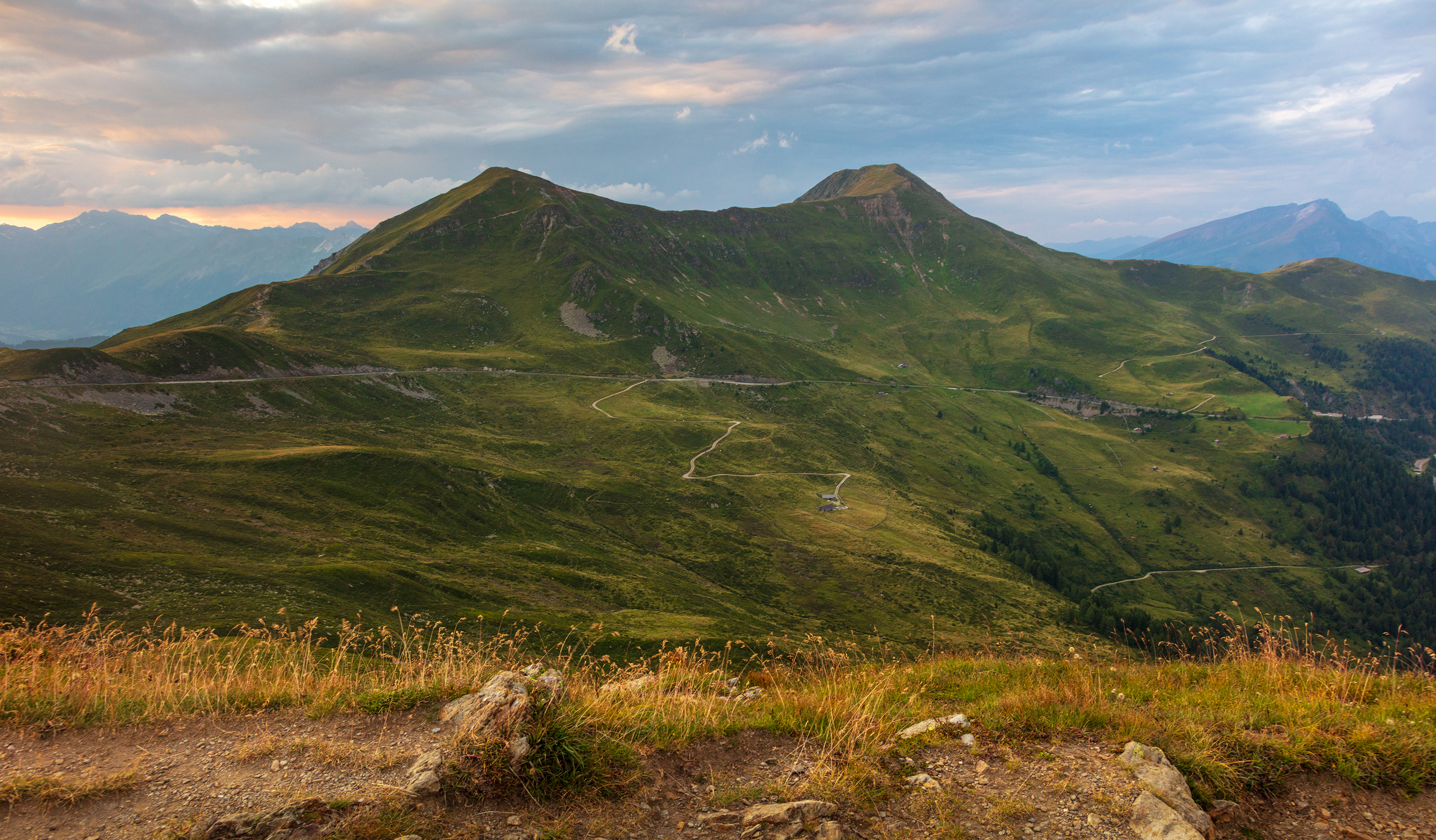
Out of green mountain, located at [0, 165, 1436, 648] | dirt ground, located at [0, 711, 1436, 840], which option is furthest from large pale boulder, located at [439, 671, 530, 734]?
green mountain, located at [0, 165, 1436, 648]

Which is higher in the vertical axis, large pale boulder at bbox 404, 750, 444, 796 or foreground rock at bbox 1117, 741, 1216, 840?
large pale boulder at bbox 404, 750, 444, 796

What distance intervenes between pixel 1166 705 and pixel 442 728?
1114cm

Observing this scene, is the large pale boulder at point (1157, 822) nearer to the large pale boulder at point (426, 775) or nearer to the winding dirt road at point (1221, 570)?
the large pale boulder at point (426, 775)

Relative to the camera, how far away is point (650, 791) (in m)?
7.32

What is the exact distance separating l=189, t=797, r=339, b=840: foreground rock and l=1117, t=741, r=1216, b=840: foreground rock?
8.94 meters

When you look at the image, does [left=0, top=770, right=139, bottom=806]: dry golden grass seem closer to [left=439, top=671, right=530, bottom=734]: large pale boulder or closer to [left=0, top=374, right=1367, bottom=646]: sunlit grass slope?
[left=439, top=671, right=530, bottom=734]: large pale boulder

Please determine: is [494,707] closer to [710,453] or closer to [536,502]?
[536,502]

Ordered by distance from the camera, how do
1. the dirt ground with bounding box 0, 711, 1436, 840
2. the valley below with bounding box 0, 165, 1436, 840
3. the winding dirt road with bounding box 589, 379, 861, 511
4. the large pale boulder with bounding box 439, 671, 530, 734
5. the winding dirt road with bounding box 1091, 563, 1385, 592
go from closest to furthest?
the dirt ground with bounding box 0, 711, 1436, 840
the valley below with bounding box 0, 165, 1436, 840
the large pale boulder with bounding box 439, 671, 530, 734
the winding dirt road with bounding box 589, 379, 861, 511
the winding dirt road with bounding box 1091, 563, 1385, 592

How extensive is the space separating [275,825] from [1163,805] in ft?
32.1

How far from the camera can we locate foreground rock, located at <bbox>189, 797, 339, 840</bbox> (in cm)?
618

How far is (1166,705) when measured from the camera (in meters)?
9.95

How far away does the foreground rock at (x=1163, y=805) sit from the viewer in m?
6.93

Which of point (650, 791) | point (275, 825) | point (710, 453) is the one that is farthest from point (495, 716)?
point (710, 453)

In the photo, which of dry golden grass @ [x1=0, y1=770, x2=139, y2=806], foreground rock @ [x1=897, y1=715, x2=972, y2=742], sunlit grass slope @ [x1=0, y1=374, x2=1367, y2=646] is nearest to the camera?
dry golden grass @ [x1=0, y1=770, x2=139, y2=806]
